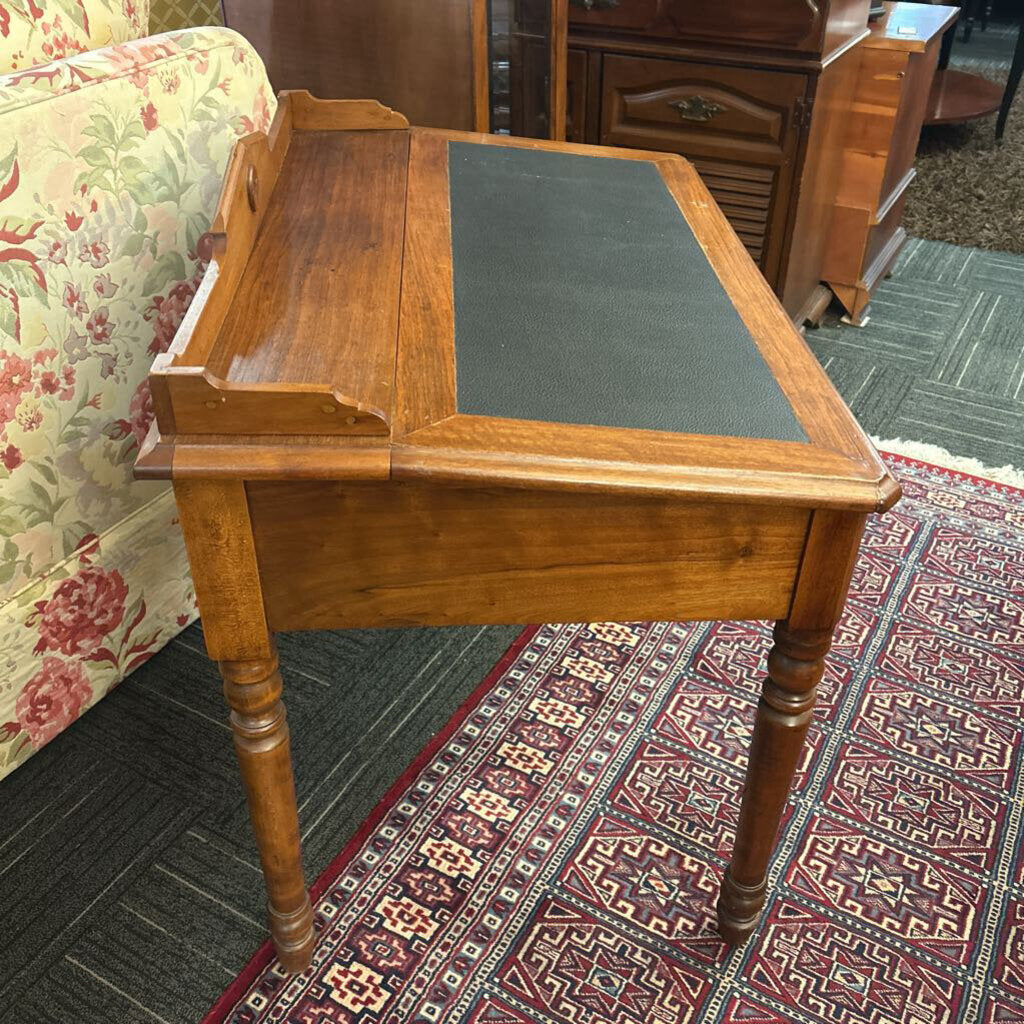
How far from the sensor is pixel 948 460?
6.82 feet

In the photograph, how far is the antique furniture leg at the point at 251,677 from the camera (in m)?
0.81

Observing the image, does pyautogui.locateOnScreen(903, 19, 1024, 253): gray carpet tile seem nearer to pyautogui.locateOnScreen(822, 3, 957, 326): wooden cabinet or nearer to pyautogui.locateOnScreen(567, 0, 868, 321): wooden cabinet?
pyautogui.locateOnScreen(822, 3, 957, 326): wooden cabinet

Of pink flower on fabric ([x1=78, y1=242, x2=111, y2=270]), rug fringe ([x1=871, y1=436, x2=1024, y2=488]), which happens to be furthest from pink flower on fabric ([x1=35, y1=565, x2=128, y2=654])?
rug fringe ([x1=871, y1=436, x2=1024, y2=488])

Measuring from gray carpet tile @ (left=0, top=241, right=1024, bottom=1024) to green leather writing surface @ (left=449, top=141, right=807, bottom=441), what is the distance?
0.70 meters

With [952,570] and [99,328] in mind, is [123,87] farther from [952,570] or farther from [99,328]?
[952,570]

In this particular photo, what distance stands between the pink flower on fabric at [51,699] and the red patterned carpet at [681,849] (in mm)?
444

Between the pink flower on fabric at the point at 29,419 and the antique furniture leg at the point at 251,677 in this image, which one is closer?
the antique furniture leg at the point at 251,677

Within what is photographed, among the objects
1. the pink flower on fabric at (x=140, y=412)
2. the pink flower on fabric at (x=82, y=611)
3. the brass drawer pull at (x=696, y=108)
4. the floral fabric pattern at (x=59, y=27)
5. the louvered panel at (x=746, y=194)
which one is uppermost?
the floral fabric pattern at (x=59, y=27)

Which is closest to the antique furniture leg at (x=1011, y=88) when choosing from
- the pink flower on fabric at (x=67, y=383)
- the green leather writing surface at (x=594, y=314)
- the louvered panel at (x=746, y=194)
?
the louvered panel at (x=746, y=194)

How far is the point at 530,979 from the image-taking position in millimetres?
1145

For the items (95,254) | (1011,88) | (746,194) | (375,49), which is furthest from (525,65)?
(1011,88)

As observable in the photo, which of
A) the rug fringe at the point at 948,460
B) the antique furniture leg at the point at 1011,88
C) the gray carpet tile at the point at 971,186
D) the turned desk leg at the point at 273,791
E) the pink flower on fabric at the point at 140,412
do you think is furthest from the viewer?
the antique furniture leg at the point at 1011,88

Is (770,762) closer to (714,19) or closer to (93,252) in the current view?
(93,252)

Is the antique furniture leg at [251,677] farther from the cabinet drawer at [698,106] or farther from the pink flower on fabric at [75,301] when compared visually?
the cabinet drawer at [698,106]
